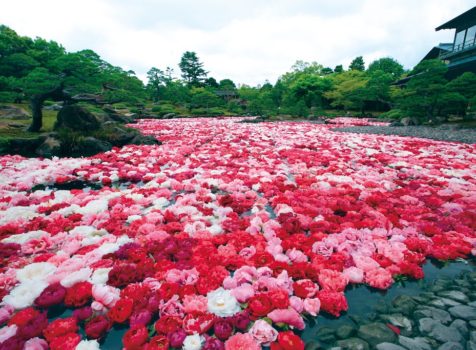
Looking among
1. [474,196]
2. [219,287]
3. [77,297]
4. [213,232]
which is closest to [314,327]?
[219,287]

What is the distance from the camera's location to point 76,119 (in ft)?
31.1

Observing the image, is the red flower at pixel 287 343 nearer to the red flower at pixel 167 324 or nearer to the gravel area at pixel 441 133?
the red flower at pixel 167 324

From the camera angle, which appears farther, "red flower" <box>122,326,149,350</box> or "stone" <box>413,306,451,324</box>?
"stone" <box>413,306,451,324</box>

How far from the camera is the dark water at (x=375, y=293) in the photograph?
1966mm

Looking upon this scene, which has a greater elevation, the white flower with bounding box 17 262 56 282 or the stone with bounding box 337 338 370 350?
the white flower with bounding box 17 262 56 282

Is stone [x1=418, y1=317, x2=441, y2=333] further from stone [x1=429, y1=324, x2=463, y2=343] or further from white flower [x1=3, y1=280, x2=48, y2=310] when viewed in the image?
white flower [x1=3, y1=280, x2=48, y2=310]

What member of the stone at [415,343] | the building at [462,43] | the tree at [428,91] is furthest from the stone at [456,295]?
the building at [462,43]

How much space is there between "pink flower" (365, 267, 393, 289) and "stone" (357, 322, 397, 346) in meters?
0.42

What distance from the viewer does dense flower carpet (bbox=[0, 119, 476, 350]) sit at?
1.80 meters

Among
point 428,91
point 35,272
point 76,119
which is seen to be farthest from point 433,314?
point 428,91

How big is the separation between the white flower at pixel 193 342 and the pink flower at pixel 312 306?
828mm

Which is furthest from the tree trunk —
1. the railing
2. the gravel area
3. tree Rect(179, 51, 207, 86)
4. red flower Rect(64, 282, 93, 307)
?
tree Rect(179, 51, 207, 86)

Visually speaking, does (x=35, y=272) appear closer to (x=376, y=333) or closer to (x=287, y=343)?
(x=287, y=343)

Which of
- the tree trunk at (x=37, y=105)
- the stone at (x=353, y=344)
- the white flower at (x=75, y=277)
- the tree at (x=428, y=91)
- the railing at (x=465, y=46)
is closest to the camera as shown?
the stone at (x=353, y=344)
